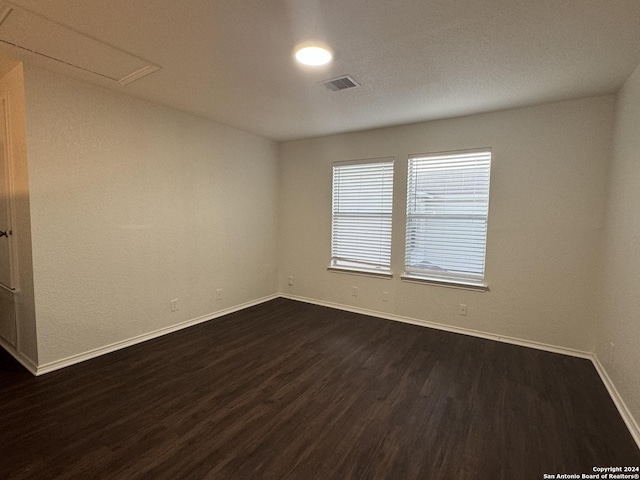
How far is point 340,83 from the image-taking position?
2.65 meters

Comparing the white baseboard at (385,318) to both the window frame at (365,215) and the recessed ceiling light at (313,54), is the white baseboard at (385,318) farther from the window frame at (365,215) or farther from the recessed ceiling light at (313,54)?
the recessed ceiling light at (313,54)

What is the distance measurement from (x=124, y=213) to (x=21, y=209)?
2.44 ft

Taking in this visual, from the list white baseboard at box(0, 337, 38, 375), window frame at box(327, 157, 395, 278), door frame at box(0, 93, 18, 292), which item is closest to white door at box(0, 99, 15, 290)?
door frame at box(0, 93, 18, 292)

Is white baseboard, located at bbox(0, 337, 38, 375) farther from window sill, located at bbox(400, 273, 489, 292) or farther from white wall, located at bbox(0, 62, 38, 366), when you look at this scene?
window sill, located at bbox(400, 273, 489, 292)

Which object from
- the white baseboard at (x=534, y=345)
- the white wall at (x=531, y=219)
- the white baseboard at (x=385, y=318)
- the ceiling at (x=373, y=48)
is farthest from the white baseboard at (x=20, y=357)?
the white wall at (x=531, y=219)

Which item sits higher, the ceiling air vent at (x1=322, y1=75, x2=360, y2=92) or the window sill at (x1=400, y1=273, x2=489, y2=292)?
the ceiling air vent at (x1=322, y1=75, x2=360, y2=92)

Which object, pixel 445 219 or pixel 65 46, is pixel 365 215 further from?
pixel 65 46

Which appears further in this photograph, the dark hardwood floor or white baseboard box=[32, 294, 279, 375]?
white baseboard box=[32, 294, 279, 375]

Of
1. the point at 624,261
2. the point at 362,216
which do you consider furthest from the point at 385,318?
the point at 624,261

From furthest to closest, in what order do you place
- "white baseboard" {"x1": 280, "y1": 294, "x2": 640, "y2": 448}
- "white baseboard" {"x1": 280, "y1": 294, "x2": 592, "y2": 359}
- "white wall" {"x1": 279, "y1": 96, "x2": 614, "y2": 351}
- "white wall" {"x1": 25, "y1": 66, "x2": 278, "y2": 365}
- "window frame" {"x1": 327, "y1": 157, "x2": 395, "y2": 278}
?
"window frame" {"x1": 327, "y1": 157, "x2": 395, "y2": 278}
"white baseboard" {"x1": 280, "y1": 294, "x2": 592, "y2": 359}
"white wall" {"x1": 279, "y1": 96, "x2": 614, "y2": 351}
"white wall" {"x1": 25, "y1": 66, "x2": 278, "y2": 365}
"white baseboard" {"x1": 280, "y1": 294, "x2": 640, "y2": 448}

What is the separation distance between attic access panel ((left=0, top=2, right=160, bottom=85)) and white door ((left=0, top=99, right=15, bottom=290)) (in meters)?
0.84

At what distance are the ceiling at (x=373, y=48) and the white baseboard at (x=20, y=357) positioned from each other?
2.52 meters

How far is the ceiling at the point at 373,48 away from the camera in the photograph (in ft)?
5.58

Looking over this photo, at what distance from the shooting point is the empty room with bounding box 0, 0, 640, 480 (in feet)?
5.86
